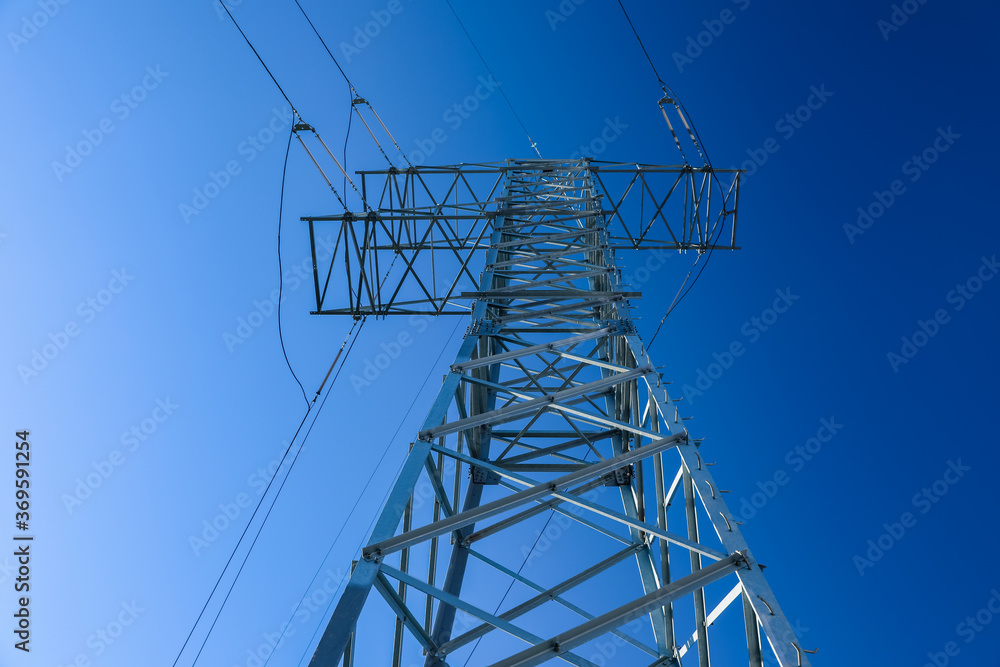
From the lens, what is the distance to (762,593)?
4.55m

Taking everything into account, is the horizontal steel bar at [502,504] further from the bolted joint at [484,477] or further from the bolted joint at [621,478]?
the bolted joint at [621,478]

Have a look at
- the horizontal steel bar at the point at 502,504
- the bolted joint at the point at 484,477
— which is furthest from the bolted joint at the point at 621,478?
the horizontal steel bar at the point at 502,504

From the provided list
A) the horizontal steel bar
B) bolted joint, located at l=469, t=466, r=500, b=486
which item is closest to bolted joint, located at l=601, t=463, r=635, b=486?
bolted joint, located at l=469, t=466, r=500, b=486

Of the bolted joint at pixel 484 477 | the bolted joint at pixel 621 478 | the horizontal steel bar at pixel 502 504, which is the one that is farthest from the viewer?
the bolted joint at pixel 621 478

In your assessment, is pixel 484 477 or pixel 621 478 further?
pixel 621 478

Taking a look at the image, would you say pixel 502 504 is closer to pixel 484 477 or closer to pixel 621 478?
pixel 484 477

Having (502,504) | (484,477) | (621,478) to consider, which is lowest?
(502,504)

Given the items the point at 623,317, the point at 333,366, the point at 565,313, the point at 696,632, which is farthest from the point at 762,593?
the point at 333,366

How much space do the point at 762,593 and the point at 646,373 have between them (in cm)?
308

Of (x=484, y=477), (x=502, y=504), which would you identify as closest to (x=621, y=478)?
(x=484, y=477)

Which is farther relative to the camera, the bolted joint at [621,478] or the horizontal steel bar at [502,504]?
the bolted joint at [621,478]

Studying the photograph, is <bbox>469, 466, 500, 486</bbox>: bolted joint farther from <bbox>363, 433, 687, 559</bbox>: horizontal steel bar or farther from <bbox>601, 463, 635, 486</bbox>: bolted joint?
<bbox>363, 433, 687, 559</bbox>: horizontal steel bar

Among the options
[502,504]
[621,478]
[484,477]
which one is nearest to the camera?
[502,504]

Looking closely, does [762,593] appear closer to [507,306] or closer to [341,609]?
[341,609]
